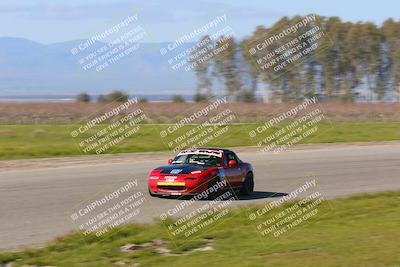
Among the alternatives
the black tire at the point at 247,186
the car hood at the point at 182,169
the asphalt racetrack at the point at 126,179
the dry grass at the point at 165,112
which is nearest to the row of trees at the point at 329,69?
the dry grass at the point at 165,112

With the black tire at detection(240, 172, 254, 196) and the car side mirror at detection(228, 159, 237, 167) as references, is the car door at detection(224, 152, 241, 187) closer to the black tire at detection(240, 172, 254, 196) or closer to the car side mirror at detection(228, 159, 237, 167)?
the car side mirror at detection(228, 159, 237, 167)

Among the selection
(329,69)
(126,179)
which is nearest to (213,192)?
(126,179)

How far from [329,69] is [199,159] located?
73.9m

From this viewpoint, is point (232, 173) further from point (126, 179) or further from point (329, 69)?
point (329, 69)

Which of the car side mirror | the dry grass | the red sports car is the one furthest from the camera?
the dry grass

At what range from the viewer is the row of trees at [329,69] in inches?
3282

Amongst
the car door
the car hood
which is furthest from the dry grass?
the car hood

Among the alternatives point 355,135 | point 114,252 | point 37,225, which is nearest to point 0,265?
point 114,252

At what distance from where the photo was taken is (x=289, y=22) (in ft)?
292

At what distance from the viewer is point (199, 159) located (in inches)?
746

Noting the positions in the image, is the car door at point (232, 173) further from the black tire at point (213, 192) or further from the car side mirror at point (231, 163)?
the black tire at point (213, 192)

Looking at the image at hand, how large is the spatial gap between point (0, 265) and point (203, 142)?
2770cm

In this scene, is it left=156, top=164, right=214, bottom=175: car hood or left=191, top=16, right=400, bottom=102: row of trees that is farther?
left=191, top=16, right=400, bottom=102: row of trees

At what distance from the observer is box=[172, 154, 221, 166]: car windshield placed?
18.8 m
